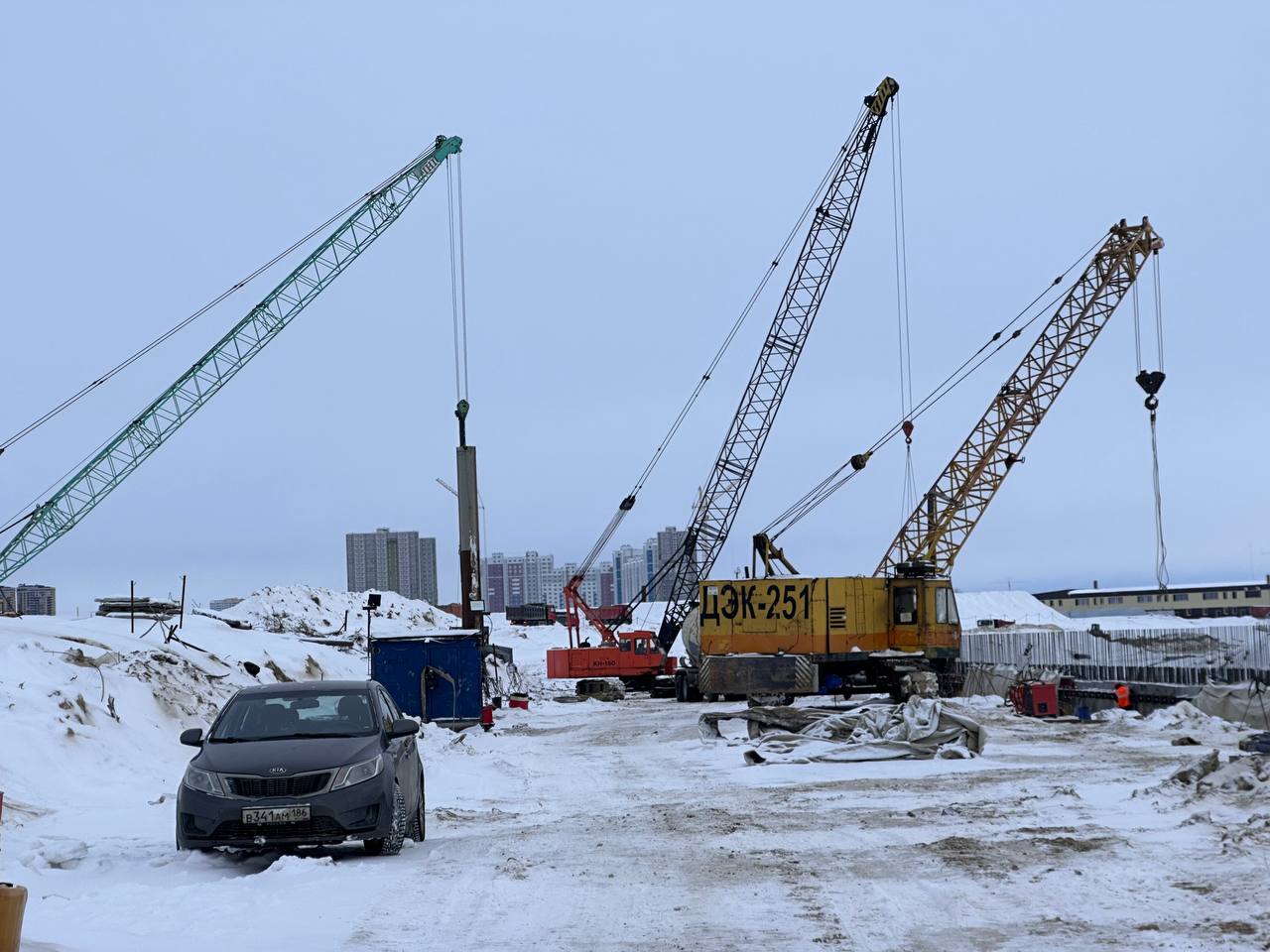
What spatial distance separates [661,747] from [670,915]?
17.8 metres

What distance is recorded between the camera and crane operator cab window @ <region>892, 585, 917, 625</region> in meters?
45.5

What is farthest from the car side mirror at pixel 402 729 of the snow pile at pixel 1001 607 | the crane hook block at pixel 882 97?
the snow pile at pixel 1001 607

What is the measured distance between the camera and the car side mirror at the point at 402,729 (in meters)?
12.6

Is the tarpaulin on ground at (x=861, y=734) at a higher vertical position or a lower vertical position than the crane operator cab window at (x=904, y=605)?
lower

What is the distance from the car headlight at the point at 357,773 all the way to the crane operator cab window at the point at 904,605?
116 ft

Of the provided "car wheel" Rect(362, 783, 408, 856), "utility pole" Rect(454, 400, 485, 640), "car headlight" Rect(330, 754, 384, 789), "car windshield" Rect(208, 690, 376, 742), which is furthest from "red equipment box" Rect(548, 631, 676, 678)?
"car headlight" Rect(330, 754, 384, 789)

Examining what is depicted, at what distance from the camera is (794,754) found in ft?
69.0

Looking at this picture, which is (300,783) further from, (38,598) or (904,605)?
(38,598)

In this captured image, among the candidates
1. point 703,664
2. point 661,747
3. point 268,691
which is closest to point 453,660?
point 661,747

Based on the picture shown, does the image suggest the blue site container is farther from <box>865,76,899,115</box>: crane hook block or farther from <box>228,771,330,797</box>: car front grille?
<box>865,76,899,115</box>: crane hook block

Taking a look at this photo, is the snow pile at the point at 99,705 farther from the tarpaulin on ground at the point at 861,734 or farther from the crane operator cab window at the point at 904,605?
the crane operator cab window at the point at 904,605

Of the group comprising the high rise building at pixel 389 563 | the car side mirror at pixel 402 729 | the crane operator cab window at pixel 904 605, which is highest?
the high rise building at pixel 389 563

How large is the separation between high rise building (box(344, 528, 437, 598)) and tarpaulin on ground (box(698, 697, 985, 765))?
15984cm

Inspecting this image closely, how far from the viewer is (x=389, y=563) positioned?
188m
